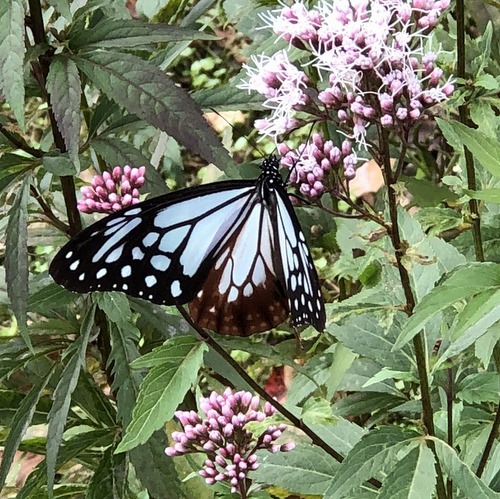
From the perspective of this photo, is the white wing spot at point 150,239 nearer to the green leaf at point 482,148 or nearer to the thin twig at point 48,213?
the thin twig at point 48,213

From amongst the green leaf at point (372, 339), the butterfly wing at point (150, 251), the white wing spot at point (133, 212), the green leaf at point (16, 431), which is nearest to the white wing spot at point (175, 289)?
the butterfly wing at point (150, 251)

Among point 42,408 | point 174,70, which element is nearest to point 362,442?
point 42,408

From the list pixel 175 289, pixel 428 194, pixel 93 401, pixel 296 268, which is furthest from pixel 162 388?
pixel 428 194

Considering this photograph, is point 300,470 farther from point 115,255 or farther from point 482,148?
point 482,148

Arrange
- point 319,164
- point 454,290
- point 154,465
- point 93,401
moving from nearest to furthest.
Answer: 1. point 454,290
2. point 319,164
3. point 154,465
4. point 93,401

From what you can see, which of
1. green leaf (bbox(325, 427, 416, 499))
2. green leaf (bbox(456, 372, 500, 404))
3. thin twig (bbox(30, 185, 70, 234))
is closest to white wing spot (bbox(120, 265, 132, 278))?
thin twig (bbox(30, 185, 70, 234))

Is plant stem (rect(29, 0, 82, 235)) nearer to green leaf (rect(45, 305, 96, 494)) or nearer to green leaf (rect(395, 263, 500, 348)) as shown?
green leaf (rect(45, 305, 96, 494))
